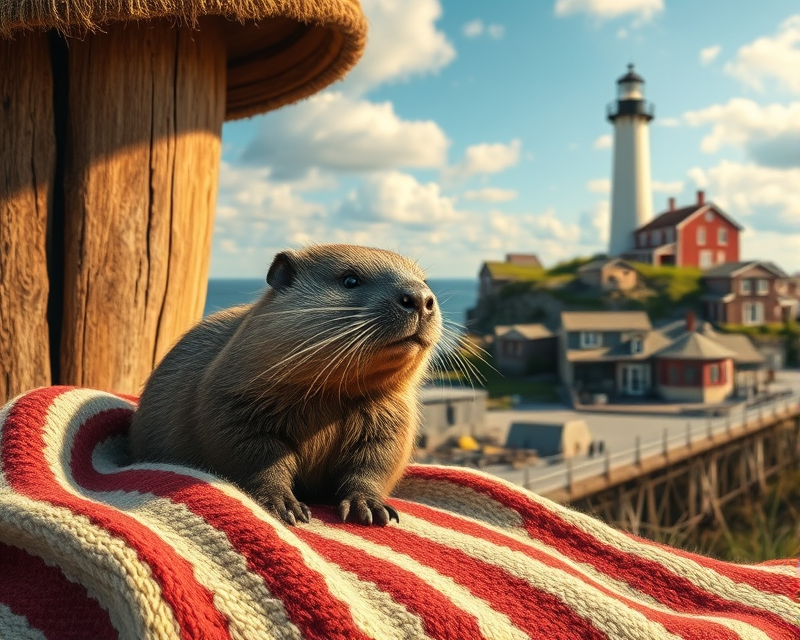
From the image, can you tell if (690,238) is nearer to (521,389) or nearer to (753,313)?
(753,313)

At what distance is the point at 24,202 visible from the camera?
3.09m

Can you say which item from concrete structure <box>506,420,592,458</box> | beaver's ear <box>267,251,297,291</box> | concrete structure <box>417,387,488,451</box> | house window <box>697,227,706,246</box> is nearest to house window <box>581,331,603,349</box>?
concrete structure <box>417,387,488,451</box>

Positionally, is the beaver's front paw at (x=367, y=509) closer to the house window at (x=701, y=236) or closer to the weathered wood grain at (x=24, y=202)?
the weathered wood grain at (x=24, y=202)

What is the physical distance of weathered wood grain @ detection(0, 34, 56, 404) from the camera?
10.0ft

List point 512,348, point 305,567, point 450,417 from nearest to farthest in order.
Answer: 1. point 305,567
2. point 450,417
3. point 512,348

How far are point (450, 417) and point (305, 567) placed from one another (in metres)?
35.2

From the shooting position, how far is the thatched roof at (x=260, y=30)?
2.66 m

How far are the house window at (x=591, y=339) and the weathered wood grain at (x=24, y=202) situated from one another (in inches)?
1885

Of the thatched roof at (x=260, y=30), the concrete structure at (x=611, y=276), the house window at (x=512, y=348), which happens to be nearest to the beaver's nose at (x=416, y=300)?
the thatched roof at (x=260, y=30)

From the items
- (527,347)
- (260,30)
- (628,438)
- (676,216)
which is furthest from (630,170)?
(260,30)

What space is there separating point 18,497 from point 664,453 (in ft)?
100

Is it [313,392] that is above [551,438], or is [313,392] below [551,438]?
above

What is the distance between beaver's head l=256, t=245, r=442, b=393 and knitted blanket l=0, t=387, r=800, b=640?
0.43 m

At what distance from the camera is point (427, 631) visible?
1.71 m
